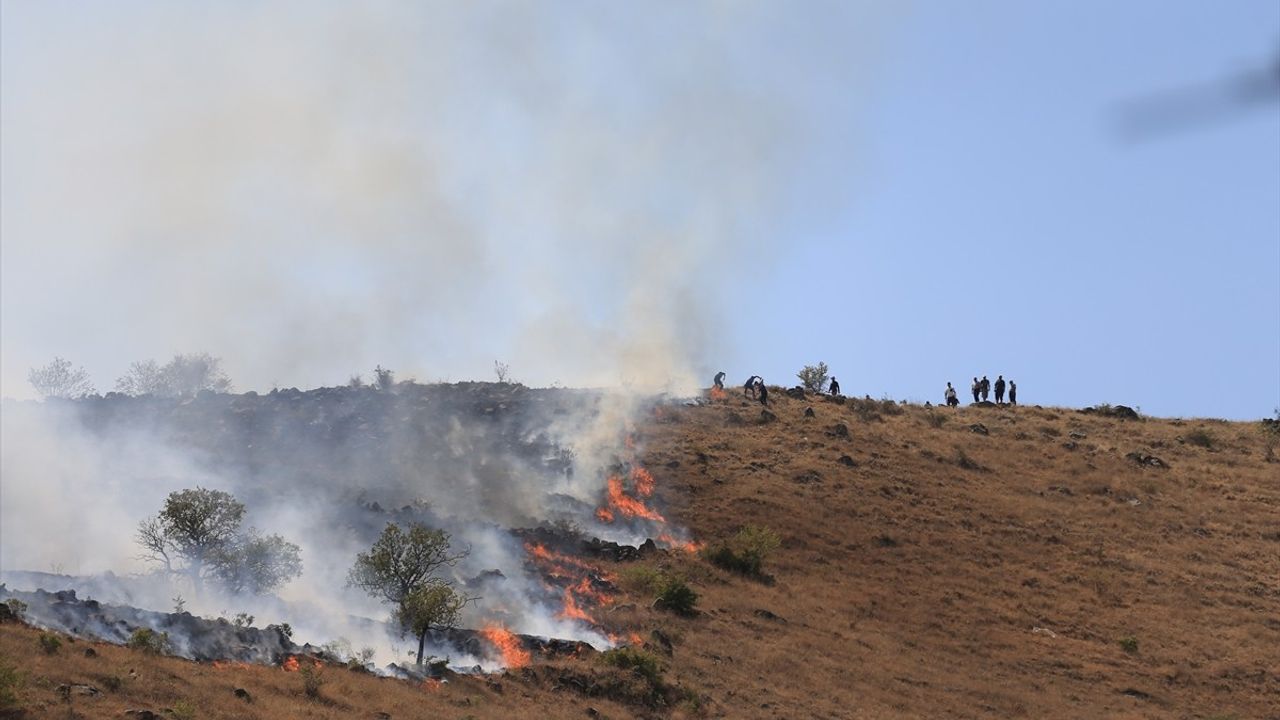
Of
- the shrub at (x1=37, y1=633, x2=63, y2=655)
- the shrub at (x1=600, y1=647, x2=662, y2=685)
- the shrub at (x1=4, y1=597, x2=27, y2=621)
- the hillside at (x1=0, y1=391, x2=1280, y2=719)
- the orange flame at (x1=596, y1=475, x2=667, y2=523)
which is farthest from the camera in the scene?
the orange flame at (x1=596, y1=475, x2=667, y2=523)

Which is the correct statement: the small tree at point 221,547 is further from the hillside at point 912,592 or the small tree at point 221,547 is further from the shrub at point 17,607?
the shrub at point 17,607

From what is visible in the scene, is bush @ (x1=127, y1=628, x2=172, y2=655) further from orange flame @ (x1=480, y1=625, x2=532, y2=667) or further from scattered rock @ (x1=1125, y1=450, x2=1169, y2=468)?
scattered rock @ (x1=1125, y1=450, x2=1169, y2=468)

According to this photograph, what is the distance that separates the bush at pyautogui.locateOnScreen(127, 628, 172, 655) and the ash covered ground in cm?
89

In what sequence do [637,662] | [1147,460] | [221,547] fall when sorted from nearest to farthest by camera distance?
1. [637,662]
2. [221,547]
3. [1147,460]

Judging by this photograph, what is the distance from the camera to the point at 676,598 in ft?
165

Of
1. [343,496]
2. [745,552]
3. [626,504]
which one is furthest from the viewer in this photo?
[626,504]

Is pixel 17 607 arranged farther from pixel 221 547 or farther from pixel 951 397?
pixel 951 397

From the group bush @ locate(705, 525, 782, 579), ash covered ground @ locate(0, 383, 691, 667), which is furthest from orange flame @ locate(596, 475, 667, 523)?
bush @ locate(705, 525, 782, 579)

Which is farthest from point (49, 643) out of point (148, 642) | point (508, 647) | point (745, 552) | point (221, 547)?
point (745, 552)

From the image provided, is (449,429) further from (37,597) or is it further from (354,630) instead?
(37,597)

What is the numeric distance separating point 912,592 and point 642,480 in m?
14.8

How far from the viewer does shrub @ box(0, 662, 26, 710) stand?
3086 centimetres

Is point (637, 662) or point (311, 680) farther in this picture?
point (637, 662)

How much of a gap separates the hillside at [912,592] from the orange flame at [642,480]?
58cm
